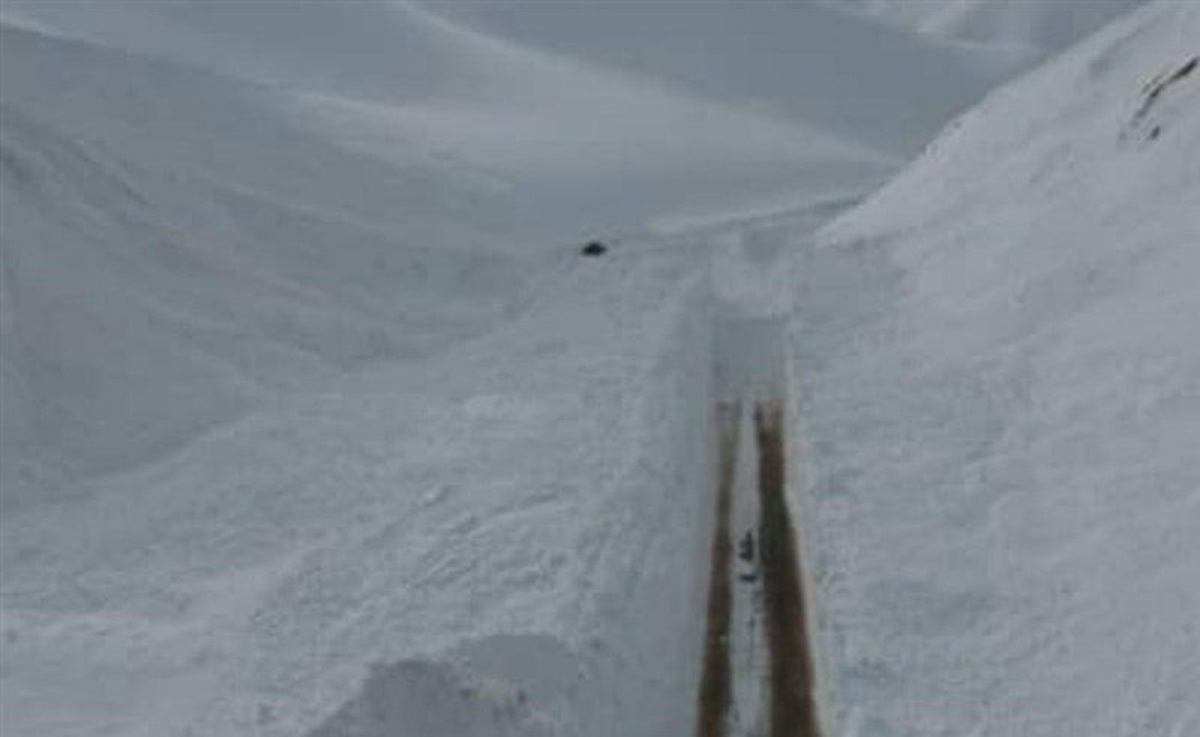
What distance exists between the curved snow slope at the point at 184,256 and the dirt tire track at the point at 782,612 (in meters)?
6.57

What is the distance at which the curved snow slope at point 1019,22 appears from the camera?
50656 mm

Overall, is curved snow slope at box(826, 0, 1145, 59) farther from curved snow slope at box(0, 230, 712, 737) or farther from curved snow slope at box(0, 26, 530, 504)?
curved snow slope at box(0, 230, 712, 737)

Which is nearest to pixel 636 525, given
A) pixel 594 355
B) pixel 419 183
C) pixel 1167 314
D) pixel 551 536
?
pixel 551 536

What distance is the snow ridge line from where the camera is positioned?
14.9 metres

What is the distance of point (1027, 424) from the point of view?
18547 millimetres

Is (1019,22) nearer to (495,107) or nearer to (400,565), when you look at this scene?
(495,107)

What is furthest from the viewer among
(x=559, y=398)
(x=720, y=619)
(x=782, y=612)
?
(x=559, y=398)

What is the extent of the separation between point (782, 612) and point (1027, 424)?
11.1ft

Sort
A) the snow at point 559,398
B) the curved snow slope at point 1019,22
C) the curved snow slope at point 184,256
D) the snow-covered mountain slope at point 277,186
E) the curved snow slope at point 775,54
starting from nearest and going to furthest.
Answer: the snow at point 559,398, the curved snow slope at point 184,256, the snow-covered mountain slope at point 277,186, the curved snow slope at point 775,54, the curved snow slope at point 1019,22

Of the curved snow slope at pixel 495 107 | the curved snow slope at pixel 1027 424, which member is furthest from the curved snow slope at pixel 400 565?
the curved snow slope at pixel 495 107

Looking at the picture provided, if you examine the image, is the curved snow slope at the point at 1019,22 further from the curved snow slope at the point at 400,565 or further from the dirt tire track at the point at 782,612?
the dirt tire track at the point at 782,612

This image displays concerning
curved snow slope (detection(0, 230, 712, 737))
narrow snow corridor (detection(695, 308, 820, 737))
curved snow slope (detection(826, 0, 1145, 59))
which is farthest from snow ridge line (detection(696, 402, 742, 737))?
curved snow slope (detection(826, 0, 1145, 59))

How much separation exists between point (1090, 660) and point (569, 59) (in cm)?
3043

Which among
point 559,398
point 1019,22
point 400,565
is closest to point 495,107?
point 1019,22
